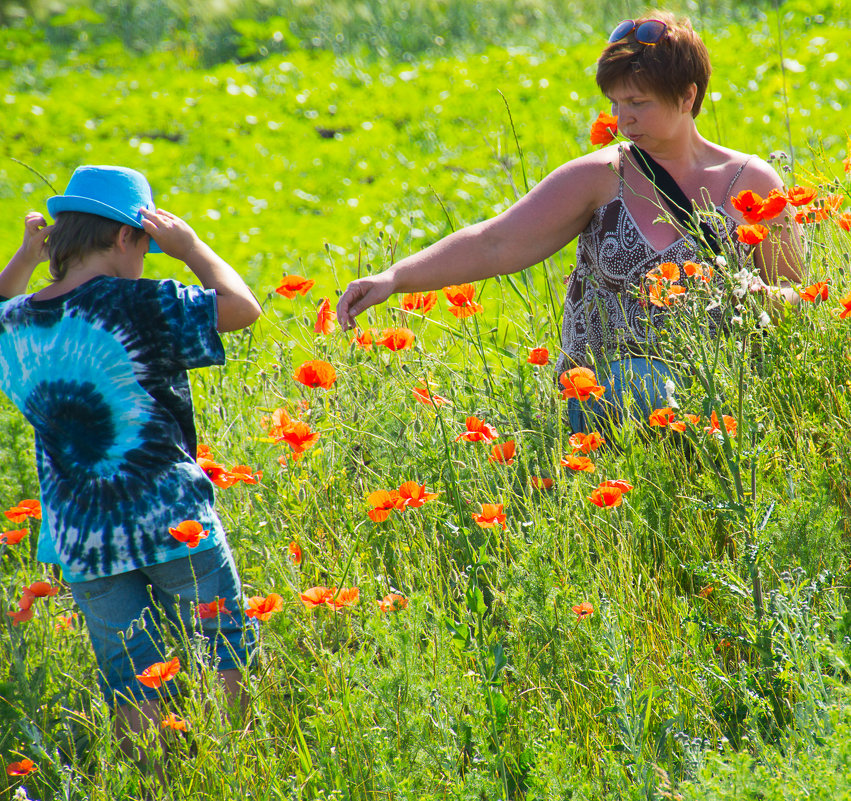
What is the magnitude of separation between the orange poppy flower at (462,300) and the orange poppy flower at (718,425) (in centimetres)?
72

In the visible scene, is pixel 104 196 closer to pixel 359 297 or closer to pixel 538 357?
pixel 359 297

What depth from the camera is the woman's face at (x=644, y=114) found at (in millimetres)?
2477

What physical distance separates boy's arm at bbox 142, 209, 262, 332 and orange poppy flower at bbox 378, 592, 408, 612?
708 millimetres

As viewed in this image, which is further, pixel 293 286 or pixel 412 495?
pixel 293 286

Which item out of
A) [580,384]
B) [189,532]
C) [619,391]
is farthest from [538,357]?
[189,532]

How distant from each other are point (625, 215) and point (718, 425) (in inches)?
45.1

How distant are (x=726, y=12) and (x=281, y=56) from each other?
485cm

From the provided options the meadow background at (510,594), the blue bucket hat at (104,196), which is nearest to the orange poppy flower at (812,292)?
the meadow background at (510,594)

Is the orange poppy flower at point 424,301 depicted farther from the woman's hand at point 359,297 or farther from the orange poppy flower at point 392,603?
the orange poppy flower at point 392,603

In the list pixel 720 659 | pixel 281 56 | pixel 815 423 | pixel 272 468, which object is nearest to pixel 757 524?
pixel 720 659

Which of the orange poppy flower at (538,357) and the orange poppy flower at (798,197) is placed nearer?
the orange poppy flower at (798,197)

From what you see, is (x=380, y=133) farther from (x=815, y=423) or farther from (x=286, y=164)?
(x=815, y=423)

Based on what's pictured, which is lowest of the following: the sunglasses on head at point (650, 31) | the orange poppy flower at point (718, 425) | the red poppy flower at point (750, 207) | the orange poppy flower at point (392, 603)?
the orange poppy flower at point (392, 603)

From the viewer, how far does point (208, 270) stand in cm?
202
